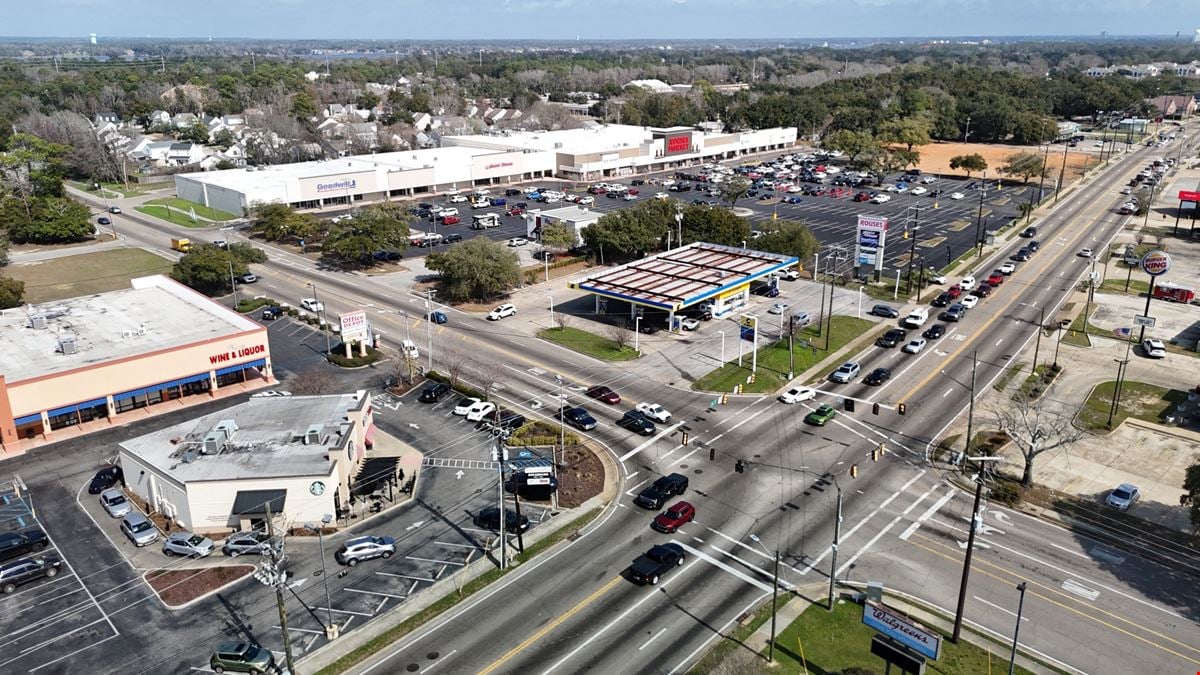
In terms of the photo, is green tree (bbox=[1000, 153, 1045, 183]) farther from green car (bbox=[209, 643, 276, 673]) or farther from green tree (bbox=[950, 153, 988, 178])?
green car (bbox=[209, 643, 276, 673])

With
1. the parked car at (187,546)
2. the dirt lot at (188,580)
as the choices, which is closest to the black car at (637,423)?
the dirt lot at (188,580)

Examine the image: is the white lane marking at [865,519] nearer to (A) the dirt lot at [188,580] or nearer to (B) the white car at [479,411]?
(B) the white car at [479,411]

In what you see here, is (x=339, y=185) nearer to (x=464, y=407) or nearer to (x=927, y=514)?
(x=464, y=407)

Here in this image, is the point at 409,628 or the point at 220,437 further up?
the point at 220,437

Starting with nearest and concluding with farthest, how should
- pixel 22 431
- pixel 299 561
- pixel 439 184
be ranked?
pixel 299 561
pixel 22 431
pixel 439 184

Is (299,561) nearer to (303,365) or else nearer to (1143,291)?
(303,365)

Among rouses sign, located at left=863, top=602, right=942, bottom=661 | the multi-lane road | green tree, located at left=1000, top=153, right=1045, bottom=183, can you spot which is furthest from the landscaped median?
green tree, located at left=1000, top=153, right=1045, bottom=183

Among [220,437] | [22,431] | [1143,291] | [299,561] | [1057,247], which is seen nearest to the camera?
[299,561]

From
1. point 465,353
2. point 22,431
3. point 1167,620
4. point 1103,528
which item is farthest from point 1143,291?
point 22,431

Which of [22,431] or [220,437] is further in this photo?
[22,431]
